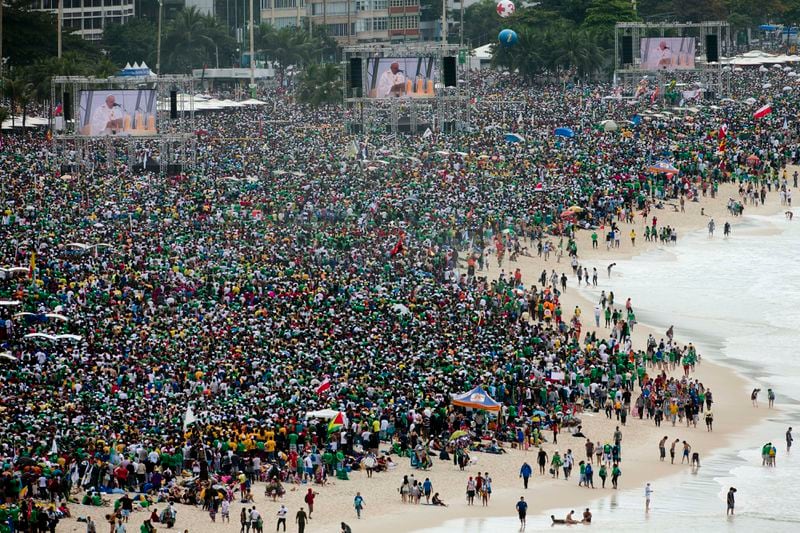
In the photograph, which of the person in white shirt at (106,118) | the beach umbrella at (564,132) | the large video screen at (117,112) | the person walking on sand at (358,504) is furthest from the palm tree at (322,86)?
the person walking on sand at (358,504)

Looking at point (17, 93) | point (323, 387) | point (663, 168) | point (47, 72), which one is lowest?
point (323, 387)

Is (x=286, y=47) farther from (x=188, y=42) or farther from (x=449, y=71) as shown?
(x=449, y=71)

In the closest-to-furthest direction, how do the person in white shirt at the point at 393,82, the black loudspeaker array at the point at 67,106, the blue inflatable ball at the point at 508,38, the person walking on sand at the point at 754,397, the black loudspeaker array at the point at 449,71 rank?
the person walking on sand at the point at 754,397 → the black loudspeaker array at the point at 67,106 → the black loudspeaker array at the point at 449,71 → the person in white shirt at the point at 393,82 → the blue inflatable ball at the point at 508,38

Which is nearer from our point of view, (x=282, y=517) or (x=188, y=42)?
(x=282, y=517)

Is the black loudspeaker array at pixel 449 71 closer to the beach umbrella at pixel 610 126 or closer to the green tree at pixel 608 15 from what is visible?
the beach umbrella at pixel 610 126

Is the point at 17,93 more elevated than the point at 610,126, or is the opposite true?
the point at 17,93

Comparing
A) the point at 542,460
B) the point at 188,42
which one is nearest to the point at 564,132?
the point at 542,460
